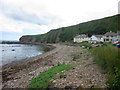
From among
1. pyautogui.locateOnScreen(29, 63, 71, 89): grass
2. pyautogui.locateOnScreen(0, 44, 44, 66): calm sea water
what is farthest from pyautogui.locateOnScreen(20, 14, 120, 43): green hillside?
pyautogui.locateOnScreen(29, 63, 71, 89): grass

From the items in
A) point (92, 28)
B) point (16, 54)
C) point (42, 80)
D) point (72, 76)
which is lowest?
point (16, 54)

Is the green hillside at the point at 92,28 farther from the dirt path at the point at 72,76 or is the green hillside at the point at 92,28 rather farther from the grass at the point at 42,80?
the grass at the point at 42,80

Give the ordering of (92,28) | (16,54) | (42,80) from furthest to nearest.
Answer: (92,28) → (16,54) → (42,80)

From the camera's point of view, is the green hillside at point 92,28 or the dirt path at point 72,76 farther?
the green hillside at point 92,28

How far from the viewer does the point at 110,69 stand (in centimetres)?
535

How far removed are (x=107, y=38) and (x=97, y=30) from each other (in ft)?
144

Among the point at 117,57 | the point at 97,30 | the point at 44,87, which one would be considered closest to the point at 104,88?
the point at 117,57

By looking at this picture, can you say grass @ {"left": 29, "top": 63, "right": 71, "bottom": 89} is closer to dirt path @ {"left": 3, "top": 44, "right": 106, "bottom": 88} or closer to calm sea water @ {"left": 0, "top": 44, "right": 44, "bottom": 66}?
dirt path @ {"left": 3, "top": 44, "right": 106, "bottom": 88}

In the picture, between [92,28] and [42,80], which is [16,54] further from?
[92,28]

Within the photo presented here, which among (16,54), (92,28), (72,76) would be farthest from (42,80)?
(92,28)

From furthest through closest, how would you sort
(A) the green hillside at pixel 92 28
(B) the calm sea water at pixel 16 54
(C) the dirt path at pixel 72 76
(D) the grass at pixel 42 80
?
(A) the green hillside at pixel 92 28 → (B) the calm sea water at pixel 16 54 → (D) the grass at pixel 42 80 → (C) the dirt path at pixel 72 76

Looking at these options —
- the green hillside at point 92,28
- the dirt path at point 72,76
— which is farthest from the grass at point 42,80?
the green hillside at point 92,28

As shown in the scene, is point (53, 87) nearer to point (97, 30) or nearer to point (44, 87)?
point (44, 87)

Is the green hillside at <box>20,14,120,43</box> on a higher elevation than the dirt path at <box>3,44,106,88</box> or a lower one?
higher
